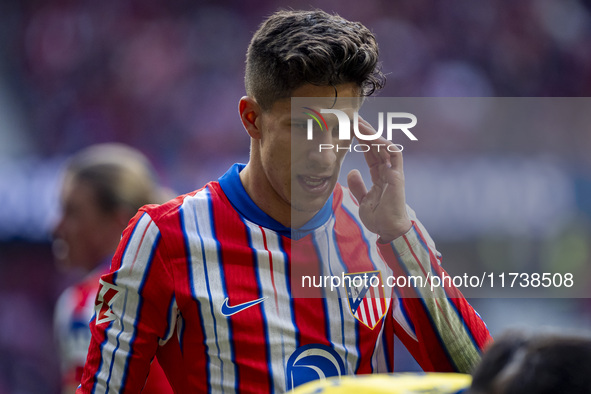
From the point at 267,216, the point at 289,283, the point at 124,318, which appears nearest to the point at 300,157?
the point at 267,216

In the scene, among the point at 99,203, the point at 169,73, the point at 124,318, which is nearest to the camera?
the point at 124,318

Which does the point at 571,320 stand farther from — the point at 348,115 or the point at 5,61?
the point at 5,61

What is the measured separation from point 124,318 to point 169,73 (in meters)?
5.26

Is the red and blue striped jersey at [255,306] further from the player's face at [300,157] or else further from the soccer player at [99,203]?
the soccer player at [99,203]

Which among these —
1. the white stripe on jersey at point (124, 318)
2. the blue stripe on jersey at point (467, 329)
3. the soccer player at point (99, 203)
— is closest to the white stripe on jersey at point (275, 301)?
the white stripe on jersey at point (124, 318)

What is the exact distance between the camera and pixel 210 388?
1646mm

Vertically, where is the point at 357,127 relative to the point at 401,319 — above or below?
above

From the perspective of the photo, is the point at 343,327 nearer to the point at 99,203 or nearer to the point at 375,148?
the point at 375,148

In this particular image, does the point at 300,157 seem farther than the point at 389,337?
No

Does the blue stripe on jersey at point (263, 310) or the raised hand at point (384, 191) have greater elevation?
the raised hand at point (384, 191)

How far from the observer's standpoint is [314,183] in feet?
5.54

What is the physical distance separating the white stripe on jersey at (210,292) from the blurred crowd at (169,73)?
4669mm

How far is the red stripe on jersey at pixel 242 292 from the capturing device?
5.39 feet

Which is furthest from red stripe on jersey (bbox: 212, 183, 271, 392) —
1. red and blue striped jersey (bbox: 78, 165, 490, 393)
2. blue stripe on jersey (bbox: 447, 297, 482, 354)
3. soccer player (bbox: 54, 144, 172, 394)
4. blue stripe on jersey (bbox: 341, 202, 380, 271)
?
soccer player (bbox: 54, 144, 172, 394)
